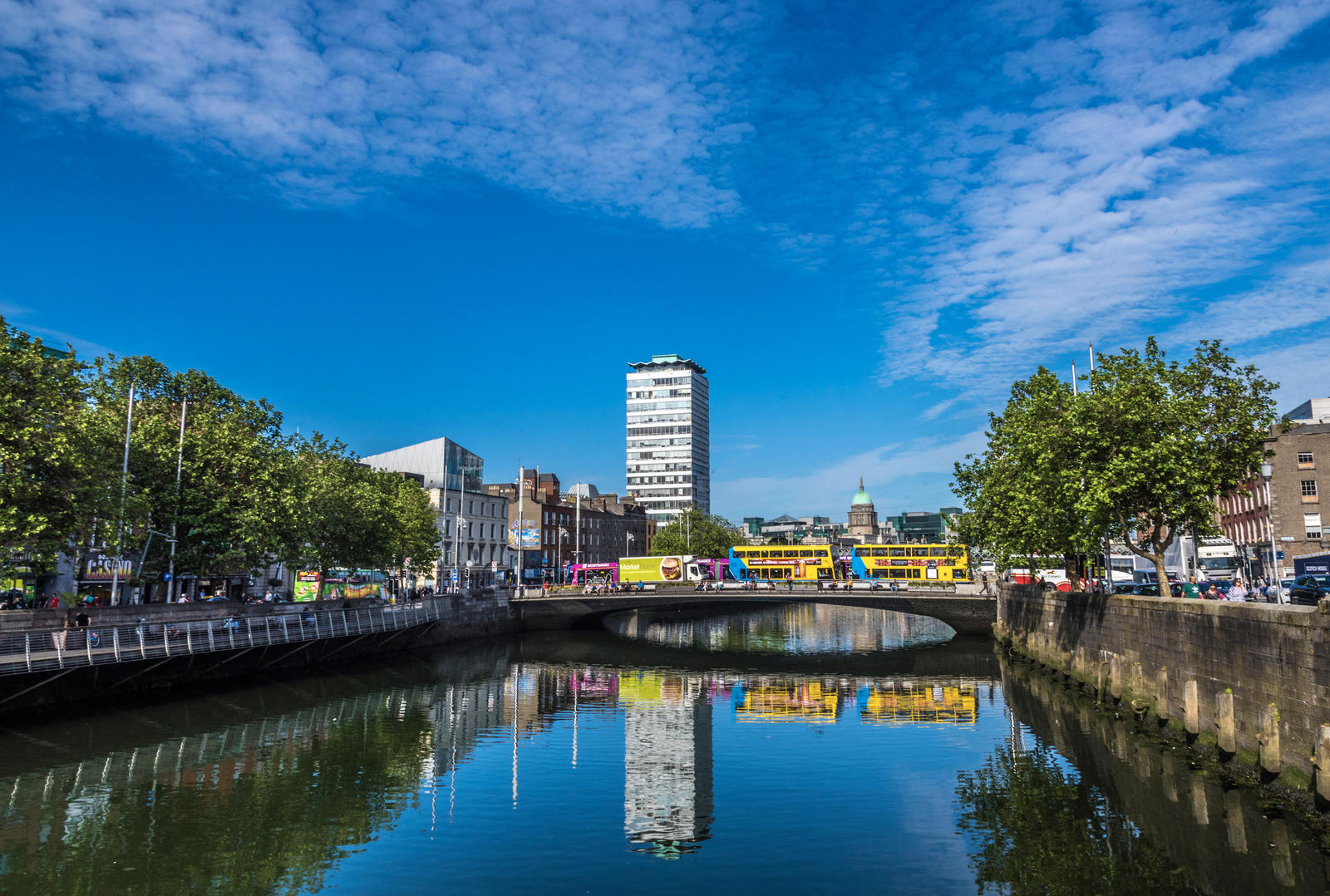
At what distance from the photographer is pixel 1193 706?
29.2m

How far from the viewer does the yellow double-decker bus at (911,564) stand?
95750 mm

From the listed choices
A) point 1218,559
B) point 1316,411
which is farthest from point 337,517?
point 1316,411

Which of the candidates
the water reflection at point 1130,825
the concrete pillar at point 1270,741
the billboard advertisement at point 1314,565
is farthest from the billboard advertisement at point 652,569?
the concrete pillar at point 1270,741

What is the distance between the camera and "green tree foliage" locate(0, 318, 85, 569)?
3519cm

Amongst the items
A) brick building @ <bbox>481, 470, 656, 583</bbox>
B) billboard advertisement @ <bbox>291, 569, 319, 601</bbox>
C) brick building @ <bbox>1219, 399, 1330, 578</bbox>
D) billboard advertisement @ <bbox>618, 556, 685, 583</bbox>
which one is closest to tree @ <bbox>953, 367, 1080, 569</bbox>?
brick building @ <bbox>1219, 399, 1330, 578</bbox>

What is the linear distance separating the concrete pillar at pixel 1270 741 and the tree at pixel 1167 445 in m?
12.9

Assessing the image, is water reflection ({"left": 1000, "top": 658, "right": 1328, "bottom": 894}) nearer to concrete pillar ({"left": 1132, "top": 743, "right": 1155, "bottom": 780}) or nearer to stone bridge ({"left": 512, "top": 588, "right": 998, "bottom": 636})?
concrete pillar ({"left": 1132, "top": 743, "right": 1155, "bottom": 780})

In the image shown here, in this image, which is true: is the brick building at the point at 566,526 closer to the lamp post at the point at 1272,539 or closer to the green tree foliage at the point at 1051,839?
the lamp post at the point at 1272,539

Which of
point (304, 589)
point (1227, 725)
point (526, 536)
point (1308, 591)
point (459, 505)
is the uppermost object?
point (459, 505)

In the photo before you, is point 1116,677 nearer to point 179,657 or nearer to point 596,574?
point 179,657

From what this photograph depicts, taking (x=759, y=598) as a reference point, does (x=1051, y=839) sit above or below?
below

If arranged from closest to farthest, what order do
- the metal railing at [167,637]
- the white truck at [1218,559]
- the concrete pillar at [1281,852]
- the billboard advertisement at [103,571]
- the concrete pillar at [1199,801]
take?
1. the concrete pillar at [1281,852]
2. the concrete pillar at [1199,801]
3. the metal railing at [167,637]
4. the billboard advertisement at [103,571]
5. the white truck at [1218,559]

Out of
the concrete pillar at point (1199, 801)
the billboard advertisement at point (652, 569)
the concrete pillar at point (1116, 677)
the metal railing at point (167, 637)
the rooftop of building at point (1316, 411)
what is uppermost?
the rooftop of building at point (1316, 411)

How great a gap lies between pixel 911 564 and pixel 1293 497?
3659cm
